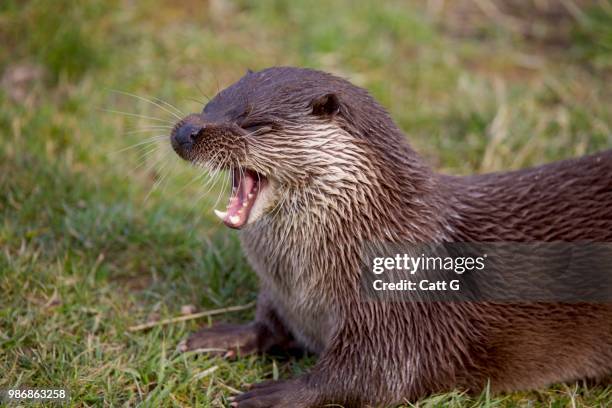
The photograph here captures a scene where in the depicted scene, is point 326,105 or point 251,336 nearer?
point 326,105

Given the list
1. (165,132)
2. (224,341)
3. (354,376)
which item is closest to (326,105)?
(354,376)

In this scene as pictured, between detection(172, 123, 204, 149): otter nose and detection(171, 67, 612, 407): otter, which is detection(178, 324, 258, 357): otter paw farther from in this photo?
detection(172, 123, 204, 149): otter nose

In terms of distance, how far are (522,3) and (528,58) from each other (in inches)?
31.6

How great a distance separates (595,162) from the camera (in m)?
2.54

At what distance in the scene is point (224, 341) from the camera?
264 centimetres

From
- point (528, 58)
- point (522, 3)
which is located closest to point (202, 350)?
point (528, 58)

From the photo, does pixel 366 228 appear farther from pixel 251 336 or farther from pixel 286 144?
pixel 251 336

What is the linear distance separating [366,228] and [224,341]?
69 cm

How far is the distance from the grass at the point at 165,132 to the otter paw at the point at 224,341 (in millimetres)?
42

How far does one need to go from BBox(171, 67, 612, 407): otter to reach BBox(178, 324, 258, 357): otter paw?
216 mm

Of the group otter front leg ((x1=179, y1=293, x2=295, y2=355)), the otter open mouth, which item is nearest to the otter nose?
the otter open mouth

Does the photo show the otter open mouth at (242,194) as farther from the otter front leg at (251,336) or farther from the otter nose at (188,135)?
the otter front leg at (251,336)

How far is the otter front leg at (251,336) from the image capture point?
2635mm

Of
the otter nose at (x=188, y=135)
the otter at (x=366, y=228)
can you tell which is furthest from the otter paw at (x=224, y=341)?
the otter nose at (x=188, y=135)
